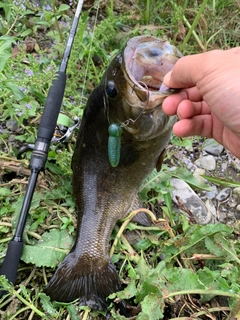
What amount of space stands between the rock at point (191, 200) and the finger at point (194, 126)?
79 cm

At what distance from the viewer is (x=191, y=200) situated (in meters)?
3.19

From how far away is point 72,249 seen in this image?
2572mm

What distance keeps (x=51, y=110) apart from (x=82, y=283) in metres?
1.10

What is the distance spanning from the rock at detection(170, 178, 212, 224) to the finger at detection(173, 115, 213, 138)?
0.79 m

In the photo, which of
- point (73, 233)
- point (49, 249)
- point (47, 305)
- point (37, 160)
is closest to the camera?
point (47, 305)

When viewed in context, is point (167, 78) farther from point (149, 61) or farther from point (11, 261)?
point (11, 261)

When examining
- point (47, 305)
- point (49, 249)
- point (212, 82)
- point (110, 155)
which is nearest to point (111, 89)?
point (110, 155)

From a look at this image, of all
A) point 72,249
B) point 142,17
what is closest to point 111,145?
point 72,249

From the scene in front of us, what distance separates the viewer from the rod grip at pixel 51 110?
101 inches

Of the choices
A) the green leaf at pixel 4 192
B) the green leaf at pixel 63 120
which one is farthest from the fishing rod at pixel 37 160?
the green leaf at pixel 63 120

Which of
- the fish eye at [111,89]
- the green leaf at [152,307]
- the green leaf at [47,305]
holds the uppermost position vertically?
the fish eye at [111,89]

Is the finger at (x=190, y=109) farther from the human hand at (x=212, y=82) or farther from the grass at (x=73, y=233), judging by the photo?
the grass at (x=73, y=233)

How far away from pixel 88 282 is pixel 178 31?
2.47 metres

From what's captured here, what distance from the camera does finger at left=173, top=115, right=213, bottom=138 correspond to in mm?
2312
